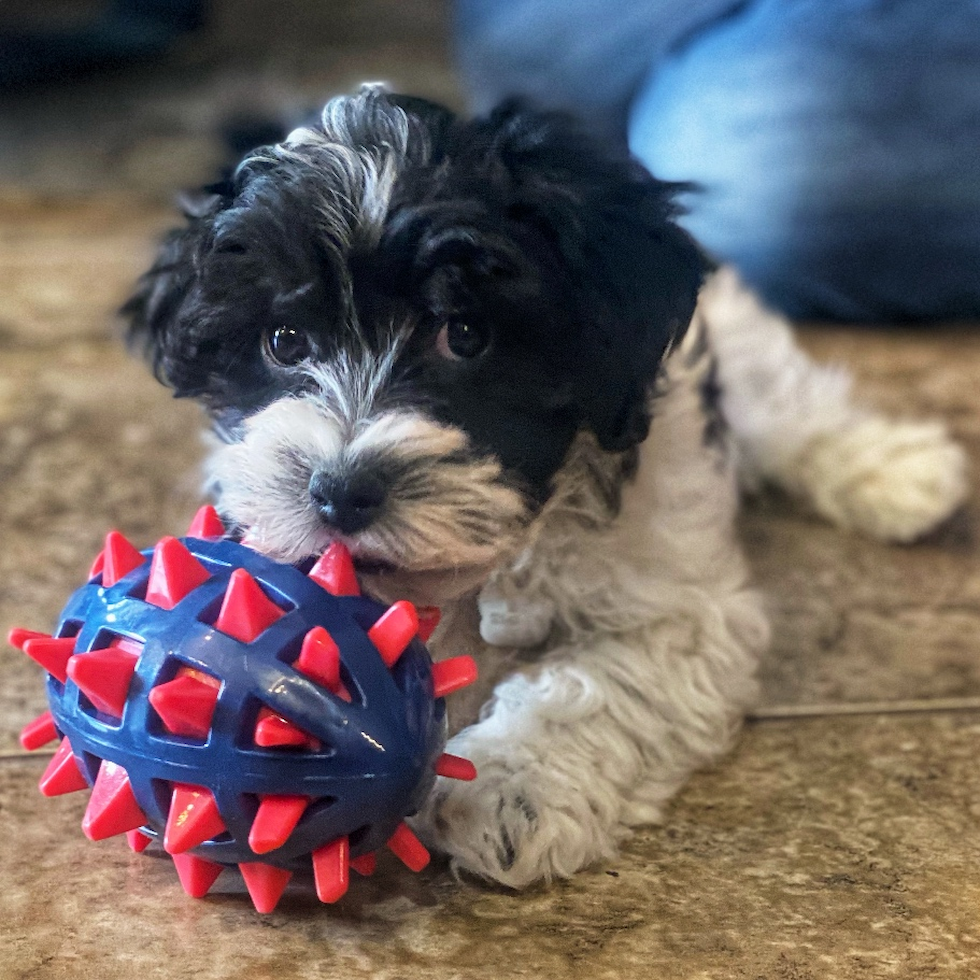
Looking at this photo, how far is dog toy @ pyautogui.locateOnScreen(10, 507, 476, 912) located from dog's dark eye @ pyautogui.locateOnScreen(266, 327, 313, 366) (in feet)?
1.11

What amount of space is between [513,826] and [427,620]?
28 cm

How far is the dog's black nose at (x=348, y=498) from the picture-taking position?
5.14 feet

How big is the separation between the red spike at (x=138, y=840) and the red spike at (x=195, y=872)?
104 millimetres

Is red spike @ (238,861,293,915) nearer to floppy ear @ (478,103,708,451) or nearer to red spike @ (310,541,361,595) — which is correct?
red spike @ (310,541,361,595)

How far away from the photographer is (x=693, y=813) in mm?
1846

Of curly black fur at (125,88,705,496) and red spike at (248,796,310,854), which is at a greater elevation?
curly black fur at (125,88,705,496)

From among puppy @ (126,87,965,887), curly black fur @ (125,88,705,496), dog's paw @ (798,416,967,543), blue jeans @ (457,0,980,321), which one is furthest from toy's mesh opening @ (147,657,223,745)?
blue jeans @ (457,0,980,321)

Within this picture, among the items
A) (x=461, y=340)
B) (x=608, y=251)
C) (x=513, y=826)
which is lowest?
(x=513, y=826)

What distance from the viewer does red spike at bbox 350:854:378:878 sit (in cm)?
158

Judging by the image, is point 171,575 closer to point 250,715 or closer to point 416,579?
point 250,715

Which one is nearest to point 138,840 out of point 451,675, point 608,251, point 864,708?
point 451,675

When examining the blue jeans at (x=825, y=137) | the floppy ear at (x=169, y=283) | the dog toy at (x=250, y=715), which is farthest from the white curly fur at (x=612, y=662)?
the blue jeans at (x=825, y=137)

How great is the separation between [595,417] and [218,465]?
54 centimetres

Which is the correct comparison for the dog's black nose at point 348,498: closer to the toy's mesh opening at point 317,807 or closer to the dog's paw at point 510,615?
the toy's mesh opening at point 317,807
